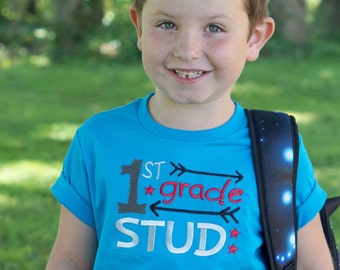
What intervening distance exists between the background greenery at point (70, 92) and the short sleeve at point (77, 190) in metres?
2.53

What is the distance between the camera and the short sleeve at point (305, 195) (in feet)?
8.16

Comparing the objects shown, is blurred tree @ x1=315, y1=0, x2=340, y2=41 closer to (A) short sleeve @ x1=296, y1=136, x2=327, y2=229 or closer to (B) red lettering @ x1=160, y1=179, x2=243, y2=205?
(A) short sleeve @ x1=296, y1=136, x2=327, y2=229

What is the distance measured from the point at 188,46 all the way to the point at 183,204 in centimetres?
42

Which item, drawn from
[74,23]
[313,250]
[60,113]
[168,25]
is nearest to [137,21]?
[168,25]

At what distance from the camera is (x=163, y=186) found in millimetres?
2447

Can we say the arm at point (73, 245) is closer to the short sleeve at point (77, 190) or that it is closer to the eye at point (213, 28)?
the short sleeve at point (77, 190)

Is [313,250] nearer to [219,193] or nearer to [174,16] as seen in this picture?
[219,193]

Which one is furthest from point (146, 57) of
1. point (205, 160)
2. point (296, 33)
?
point (296, 33)

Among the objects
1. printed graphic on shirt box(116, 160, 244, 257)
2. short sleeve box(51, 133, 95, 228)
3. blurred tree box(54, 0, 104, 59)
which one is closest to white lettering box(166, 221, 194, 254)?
printed graphic on shirt box(116, 160, 244, 257)

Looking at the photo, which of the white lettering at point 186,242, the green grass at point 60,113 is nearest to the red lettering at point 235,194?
the white lettering at point 186,242

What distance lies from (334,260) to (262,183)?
396mm

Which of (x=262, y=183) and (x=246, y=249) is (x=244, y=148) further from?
(x=246, y=249)

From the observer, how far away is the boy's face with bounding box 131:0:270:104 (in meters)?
2.40

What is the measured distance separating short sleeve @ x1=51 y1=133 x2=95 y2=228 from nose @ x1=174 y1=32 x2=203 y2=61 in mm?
412
